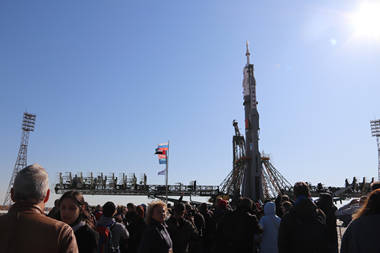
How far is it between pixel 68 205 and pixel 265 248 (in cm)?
402

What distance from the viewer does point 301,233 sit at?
4965 mm

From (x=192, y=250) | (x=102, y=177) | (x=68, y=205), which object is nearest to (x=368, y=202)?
(x=68, y=205)

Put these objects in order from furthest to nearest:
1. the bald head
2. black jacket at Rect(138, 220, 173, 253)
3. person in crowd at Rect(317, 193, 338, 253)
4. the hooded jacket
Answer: person in crowd at Rect(317, 193, 338, 253) < black jacket at Rect(138, 220, 173, 253) < the bald head < the hooded jacket

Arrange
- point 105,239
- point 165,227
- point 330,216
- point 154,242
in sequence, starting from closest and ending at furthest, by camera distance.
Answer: point 154,242 → point 105,239 → point 165,227 → point 330,216

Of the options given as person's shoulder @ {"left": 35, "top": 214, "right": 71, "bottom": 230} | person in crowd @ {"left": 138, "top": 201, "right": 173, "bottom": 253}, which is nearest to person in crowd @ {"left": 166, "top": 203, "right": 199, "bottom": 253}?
person in crowd @ {"left": 138, "top": 201, "right": 173, "bottom": 253}

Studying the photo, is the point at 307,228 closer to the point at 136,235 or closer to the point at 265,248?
the point at 265,248

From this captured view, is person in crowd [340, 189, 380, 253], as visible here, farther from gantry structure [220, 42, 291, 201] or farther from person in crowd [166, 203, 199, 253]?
gantry structure [220, 42, 291, 201]

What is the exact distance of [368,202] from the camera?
11.2 ft

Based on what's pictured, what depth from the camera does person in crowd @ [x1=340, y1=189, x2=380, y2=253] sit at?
319 cm

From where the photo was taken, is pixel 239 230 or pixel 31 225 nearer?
pixel 31 225

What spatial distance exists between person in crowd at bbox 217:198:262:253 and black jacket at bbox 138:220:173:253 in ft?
4.25

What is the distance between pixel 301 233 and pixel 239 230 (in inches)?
46.3

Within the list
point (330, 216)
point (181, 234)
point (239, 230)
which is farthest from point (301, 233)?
point (330, 216)

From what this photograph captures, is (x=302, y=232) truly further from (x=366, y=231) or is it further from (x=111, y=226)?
(x=111, y=226)
